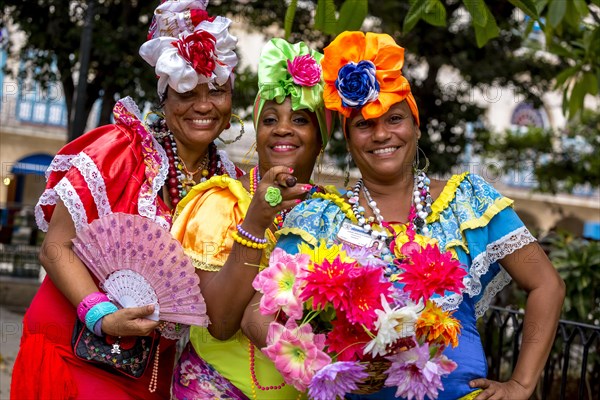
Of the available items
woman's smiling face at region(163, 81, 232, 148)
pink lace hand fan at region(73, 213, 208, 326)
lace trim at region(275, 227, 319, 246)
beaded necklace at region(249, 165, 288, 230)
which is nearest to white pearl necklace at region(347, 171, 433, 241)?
lace trim at region(275, 227, 319, 246)

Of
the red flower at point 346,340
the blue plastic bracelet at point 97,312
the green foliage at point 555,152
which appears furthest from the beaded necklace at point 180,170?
the green foliage at point 555,152

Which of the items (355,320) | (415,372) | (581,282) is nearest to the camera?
(355,320)

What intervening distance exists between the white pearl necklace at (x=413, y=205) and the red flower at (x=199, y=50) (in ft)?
2.74

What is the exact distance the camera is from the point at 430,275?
7.72 feet

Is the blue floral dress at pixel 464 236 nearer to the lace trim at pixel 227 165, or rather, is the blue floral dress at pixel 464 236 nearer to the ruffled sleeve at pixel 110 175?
the ruffled sleeve at pixel 110 175

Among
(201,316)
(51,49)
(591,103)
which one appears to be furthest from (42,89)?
Result: (591,103)

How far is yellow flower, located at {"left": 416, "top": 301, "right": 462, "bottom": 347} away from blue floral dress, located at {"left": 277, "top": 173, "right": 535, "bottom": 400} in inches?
10.7

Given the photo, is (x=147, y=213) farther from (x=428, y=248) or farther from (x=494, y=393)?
(x=494, y=393)

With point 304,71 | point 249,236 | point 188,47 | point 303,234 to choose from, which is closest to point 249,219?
point 249,236

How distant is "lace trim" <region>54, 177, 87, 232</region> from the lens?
305 centimetres

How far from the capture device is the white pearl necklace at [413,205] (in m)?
2.79

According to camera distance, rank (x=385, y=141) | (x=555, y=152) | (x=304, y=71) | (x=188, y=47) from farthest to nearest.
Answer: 1. (x=555, y=152)
2. (x=188, y=47)
3. (x=304, y=71)
4. (x=385, y=141)

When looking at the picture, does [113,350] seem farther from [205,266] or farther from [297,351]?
[297,351]

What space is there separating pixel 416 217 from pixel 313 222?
37cm
